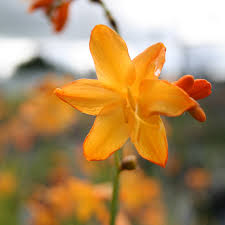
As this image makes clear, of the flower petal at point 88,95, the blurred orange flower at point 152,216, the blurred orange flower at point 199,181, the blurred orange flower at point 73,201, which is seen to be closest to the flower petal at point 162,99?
the flower petal at point 88,95

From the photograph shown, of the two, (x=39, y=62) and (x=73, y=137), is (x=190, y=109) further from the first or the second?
(x=39, y=62)

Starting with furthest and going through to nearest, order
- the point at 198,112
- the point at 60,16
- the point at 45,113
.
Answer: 1. the point at 45,113
2. the point at 60,16
3. the point at 198,112

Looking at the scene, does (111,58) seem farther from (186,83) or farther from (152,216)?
(152,216)

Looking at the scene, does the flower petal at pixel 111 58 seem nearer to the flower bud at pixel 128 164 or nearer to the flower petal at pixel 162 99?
the flower petal at pixel 162 99

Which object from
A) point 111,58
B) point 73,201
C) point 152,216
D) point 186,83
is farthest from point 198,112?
point 152,216

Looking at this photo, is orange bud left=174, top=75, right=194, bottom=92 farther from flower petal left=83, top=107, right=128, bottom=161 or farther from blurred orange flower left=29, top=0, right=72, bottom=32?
blurred orange flower left=29, top=0, right=72, bottom=32

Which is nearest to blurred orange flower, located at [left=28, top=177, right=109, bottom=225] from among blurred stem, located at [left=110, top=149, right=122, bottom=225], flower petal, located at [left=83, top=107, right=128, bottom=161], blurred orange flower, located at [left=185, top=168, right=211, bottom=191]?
blurred stem, located at [left=110, top=149, right=122, bottom=225]
